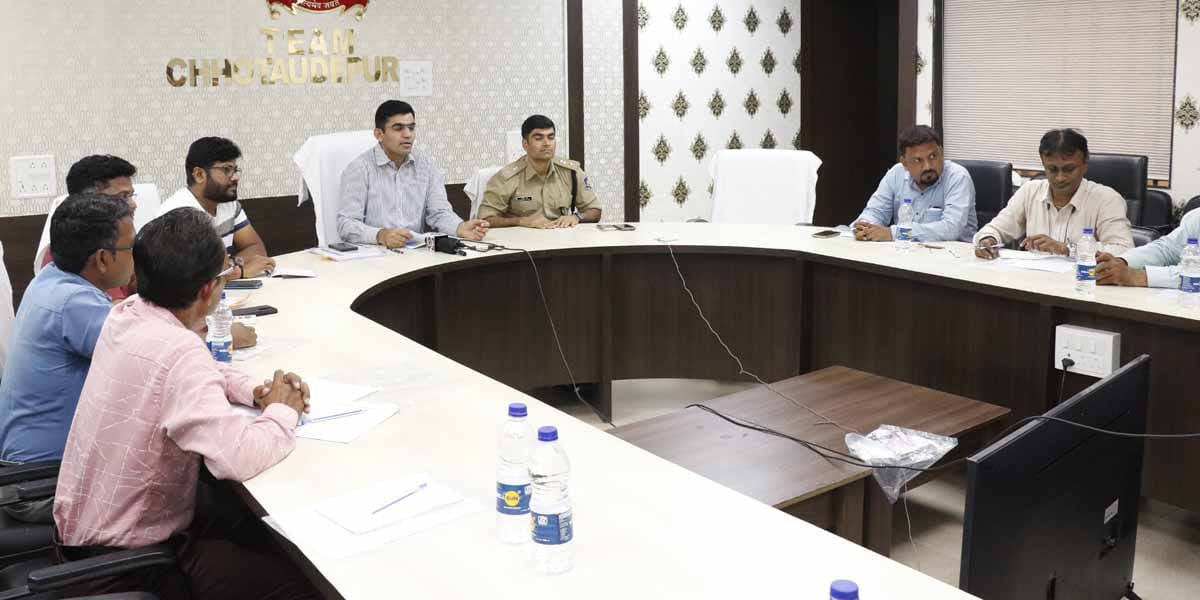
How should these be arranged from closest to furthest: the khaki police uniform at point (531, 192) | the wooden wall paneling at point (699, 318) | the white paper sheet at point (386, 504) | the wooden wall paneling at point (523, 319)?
the white paper sheet at point (386, 504) → the wooden wall paneling at point (523, 319) → the wooden wall paneling at point (699, 318) → the khaki police uniform at point (531, 192)

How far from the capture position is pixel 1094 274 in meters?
3.42

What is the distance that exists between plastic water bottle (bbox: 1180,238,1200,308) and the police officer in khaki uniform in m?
2.64

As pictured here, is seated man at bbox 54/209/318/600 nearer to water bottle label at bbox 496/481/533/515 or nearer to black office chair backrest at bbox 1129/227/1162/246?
water bottle label at bbox 496/481/533/515

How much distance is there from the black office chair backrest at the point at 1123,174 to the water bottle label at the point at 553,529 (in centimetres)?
387

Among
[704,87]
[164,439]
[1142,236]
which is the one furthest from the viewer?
[704,87]

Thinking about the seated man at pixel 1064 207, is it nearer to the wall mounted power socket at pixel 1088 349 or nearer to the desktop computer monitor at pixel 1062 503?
the wall mounted power socket at pixel 1088 349

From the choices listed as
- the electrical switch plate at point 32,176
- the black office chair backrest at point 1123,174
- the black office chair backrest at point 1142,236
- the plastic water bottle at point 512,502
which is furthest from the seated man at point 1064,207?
the electrical switch plate at point 32,176

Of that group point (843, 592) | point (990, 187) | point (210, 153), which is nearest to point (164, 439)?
point (843, 592)

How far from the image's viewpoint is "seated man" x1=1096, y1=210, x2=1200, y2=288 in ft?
11.1

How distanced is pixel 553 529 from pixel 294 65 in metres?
4.31

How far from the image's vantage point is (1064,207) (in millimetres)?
4199

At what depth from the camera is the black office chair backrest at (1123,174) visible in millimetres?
4719

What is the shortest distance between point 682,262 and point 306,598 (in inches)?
110

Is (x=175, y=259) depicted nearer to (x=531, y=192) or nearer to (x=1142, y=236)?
(x=531, y=192)
